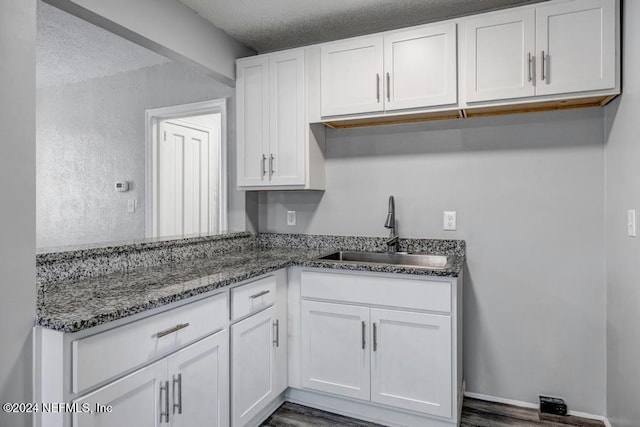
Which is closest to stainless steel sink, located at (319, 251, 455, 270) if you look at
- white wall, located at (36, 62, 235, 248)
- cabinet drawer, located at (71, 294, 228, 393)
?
cabinet drawer, located at (71, 294, 228, 393)

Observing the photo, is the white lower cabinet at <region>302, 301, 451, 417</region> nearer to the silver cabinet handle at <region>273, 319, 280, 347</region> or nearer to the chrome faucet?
the silver cabinet handle at <region>273, 319, 280, 347</region>

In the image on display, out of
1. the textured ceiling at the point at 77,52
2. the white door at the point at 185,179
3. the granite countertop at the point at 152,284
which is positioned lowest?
the granite countertop at the point at 152,284

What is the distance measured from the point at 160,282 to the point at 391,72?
169 cm

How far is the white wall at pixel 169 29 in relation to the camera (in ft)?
5.75

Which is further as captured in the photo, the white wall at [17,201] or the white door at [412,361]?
the white door at [412,361]

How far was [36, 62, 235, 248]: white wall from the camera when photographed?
326cm

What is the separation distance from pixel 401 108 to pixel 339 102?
1.30 ft

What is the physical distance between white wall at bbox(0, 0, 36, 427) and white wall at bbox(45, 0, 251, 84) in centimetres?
65

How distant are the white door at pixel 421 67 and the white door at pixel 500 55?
0.09 meters

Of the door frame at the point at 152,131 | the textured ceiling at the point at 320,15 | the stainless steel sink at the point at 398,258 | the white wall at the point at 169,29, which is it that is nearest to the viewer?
the white wall at the point at 169,29

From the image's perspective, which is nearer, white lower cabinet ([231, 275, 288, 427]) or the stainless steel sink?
white lower cabinet ([231, 275, 288, 427])

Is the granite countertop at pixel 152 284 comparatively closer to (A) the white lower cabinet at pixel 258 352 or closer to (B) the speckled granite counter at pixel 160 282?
(B) the speckled granite counter at pixel 160 282

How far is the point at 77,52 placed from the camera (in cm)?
304

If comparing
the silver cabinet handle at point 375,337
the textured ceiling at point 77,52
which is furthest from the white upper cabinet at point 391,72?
the textured ceiling at point 77,52
